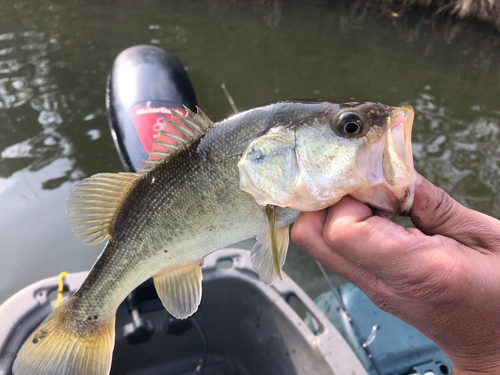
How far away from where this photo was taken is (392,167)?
39.4 inches

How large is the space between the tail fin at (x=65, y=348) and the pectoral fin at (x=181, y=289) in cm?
31

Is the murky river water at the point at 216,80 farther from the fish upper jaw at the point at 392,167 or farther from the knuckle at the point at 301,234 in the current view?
the fish upper jaw at the point at 392,167

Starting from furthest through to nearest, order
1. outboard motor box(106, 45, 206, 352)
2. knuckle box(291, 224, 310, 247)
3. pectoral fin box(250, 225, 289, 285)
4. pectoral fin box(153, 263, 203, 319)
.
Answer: outboard motor box(106, 45, 206, 352), pectoral fin box(153, 263, 203, 319), pectoral fin box(250, 225, 289, 285), knuckle box(291, 224, 310, 247)

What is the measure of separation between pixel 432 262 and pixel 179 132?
41.3 inches

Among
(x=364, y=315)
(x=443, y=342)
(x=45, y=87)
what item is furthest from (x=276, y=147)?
(x=45, y=87)

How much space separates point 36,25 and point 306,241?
10.2 meters

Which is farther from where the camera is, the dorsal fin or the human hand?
the dorsal fin

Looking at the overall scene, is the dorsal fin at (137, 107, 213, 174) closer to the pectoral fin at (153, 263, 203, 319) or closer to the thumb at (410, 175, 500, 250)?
the pectoral fin at (153, 263, 203, 319)

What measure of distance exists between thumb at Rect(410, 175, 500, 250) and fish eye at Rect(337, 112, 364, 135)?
28 centimetres

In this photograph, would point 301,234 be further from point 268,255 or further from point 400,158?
point 400,158

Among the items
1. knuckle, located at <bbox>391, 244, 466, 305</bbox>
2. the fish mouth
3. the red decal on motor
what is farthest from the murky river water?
the fish mouth

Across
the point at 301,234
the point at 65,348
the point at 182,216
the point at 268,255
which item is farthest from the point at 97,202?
the point at 301,234

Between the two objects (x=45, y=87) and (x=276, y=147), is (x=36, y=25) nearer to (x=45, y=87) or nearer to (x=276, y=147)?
(x=45, y=87)

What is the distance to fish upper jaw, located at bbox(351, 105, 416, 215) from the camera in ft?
3.25
